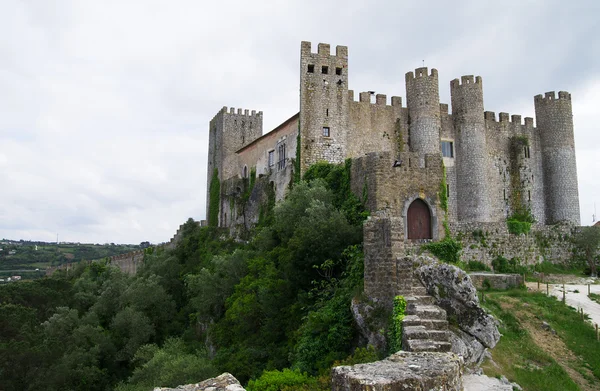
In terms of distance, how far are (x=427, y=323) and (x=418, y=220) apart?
1066 cm

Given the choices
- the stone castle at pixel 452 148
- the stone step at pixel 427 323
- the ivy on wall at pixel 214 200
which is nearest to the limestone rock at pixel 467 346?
the stone step at pixel 427 323

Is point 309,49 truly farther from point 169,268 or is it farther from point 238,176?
point 169,268

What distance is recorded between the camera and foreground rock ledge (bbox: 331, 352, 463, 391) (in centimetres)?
706

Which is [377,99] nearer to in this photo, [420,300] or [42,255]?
[420,300]

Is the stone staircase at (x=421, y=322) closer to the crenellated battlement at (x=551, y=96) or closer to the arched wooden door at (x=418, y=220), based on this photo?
the arched wooden door at (x=418, y=220)

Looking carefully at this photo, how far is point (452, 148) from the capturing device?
3981cm

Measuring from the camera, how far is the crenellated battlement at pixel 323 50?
35.8 m

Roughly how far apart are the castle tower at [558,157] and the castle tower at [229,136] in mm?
27582

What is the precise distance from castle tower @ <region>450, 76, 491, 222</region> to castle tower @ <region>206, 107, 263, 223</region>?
22345mm

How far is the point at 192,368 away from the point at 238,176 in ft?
86.7

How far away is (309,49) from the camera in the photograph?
3597cm

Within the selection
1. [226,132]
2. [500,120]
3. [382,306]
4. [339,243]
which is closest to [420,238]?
[339,243]

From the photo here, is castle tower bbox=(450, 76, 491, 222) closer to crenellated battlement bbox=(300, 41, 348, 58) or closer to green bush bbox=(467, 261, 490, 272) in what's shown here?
crenellated battlement bbox=(300, 41, 348, 58)

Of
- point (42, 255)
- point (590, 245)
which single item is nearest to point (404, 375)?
point (590, 245)
